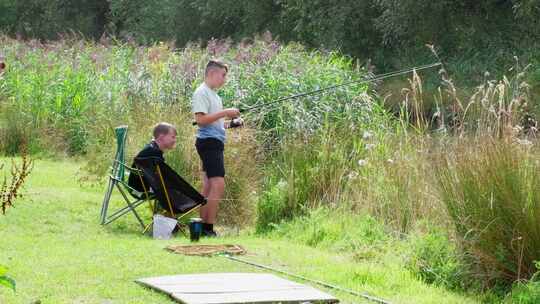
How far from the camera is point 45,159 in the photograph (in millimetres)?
14492

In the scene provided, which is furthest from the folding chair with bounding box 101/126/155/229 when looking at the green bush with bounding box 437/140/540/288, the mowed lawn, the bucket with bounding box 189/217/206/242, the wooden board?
the green bush with bounding box 437/140/540/288

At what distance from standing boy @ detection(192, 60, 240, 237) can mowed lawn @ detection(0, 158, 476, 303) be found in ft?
1.13

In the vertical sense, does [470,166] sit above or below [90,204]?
above

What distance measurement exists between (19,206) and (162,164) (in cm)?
170

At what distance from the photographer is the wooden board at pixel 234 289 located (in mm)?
6203

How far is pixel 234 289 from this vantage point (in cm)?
649

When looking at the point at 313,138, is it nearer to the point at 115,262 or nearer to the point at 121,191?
the point at 121,191

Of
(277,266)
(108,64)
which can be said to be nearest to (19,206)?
(277,266)

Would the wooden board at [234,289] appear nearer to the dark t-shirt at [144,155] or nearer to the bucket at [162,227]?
the bucket at [162,227]

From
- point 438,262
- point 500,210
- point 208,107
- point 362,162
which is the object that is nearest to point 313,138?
point 362,162

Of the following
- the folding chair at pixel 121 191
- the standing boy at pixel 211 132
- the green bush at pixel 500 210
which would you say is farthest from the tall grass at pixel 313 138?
the folding chair at pixel 121 191

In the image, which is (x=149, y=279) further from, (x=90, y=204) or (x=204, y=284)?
(x=90, y=204)

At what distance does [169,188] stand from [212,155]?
0.48 metres

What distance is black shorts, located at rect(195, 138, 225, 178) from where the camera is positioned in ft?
31.4
